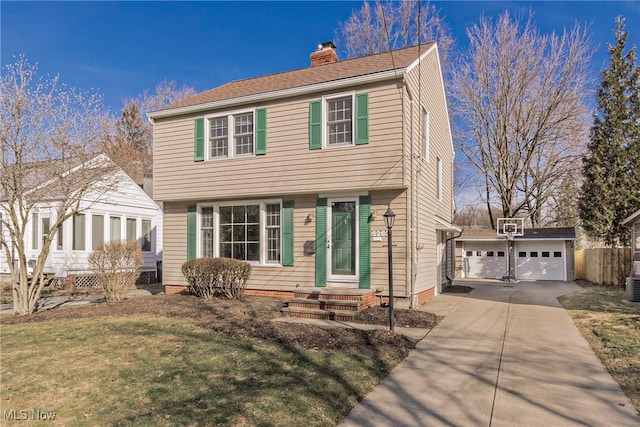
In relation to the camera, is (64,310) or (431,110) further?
(431,110)

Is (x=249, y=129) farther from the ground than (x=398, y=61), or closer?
closer

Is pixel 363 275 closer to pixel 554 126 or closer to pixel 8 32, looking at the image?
pixel 8 32

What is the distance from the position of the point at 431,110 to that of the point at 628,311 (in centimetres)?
691

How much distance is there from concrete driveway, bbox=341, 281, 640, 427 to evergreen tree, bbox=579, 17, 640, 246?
15.2 m

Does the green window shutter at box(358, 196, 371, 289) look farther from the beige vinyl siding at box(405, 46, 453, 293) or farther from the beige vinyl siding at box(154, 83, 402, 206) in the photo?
the beige vinyl siding at box(405, 46, 453, 293)

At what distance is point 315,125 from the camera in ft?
33.1

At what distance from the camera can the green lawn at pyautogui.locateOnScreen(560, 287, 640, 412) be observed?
4941mm

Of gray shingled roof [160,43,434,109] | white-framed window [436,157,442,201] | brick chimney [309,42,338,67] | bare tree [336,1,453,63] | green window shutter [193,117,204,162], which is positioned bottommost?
white-framed window [436,157,442,201]

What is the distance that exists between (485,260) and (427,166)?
13183 millimetres

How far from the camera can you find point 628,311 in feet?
30.8

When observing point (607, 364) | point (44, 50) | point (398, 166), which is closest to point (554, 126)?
point (398, 166)

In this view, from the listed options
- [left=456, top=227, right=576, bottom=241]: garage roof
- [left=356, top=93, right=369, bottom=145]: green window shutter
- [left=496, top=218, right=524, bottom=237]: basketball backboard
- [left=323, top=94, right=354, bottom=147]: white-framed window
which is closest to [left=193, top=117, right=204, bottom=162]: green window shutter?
[left=323, top=94, right=354, bottom=147]: white-framed window

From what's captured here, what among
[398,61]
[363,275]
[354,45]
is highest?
[354,45]

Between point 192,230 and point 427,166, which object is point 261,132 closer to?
point 192,230
